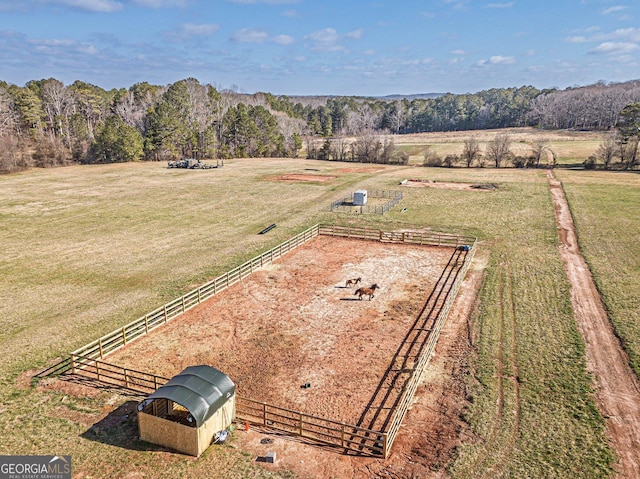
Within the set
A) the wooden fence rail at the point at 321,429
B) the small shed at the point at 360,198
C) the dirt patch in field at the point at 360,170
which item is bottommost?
the wooden fence rail at the point at 321,429

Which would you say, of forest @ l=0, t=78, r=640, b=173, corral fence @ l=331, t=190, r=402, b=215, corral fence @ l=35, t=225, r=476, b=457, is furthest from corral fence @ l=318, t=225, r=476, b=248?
forest @ l=0, t=78, r=640, b=173

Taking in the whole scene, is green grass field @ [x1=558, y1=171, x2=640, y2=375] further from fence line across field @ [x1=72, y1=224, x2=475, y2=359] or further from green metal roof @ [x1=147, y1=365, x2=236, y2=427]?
green metal roof @ [x1=147, y1=365, x2=236, y2=427]

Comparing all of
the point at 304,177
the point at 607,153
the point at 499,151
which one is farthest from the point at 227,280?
the point at 607,153

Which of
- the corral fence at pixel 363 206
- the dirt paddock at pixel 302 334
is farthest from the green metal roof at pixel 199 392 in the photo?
the corral fence at pixel 363 206

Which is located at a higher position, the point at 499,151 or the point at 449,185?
the point at 499,151

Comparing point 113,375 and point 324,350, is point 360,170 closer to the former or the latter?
point 324,350

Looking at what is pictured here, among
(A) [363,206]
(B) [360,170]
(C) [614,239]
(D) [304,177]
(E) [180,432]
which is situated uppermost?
(B) [360,170]

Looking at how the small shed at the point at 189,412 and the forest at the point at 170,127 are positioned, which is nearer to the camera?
the small shed at the point at 189,412

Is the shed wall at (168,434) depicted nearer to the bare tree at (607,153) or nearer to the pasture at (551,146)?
the pasture at (551,146)
